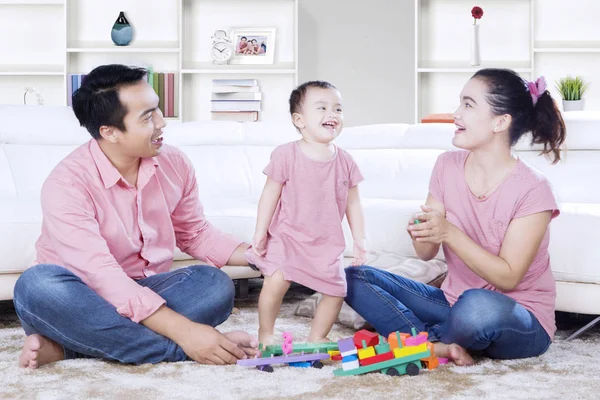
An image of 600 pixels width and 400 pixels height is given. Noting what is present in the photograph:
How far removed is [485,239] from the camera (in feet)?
6.75

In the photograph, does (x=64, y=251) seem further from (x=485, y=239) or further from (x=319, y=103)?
(x=485, y=239)

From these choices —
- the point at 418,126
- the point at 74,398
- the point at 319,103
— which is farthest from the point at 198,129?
the point at 74,398

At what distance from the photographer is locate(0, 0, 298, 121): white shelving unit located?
17.1 feet

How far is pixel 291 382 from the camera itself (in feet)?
5.82

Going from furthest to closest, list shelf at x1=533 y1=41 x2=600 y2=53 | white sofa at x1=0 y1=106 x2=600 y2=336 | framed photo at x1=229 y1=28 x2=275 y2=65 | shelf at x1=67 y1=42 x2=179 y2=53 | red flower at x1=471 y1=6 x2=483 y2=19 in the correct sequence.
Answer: framed photo at x1=229 y1=28 x2=275 y2=65 < shelf at x1=67 y1=42 x2=179 y2=53 < shelf at x1=533 y1=41 x2=600 y2=53 < red flower at x1=471 y1=6 x2=483 y2=19 < white sofa at x1=0 y1=106 x2=600 y2=336

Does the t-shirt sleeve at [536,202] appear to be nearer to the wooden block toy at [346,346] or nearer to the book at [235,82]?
the wooden block toy at [346,346]

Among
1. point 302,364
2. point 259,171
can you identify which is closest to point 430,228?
point 302,364

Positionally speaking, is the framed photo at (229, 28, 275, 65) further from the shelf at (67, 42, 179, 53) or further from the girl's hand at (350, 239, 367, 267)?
the girl's hand at (350, 239, 367, 267)

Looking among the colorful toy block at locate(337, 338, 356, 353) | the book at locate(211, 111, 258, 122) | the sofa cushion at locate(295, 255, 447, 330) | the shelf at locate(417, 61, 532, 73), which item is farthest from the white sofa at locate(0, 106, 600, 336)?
the shelf at locate(417, 61, 532, 73)

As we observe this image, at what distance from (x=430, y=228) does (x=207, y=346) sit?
565mm

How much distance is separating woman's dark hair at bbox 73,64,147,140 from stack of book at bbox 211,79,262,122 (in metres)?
3.05

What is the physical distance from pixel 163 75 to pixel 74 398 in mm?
3667

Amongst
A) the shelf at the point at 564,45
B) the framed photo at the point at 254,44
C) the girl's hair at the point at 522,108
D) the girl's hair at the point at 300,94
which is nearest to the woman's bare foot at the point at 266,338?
the girl's hair at the point at 300,94

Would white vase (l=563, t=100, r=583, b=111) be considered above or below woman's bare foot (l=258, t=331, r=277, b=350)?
above
